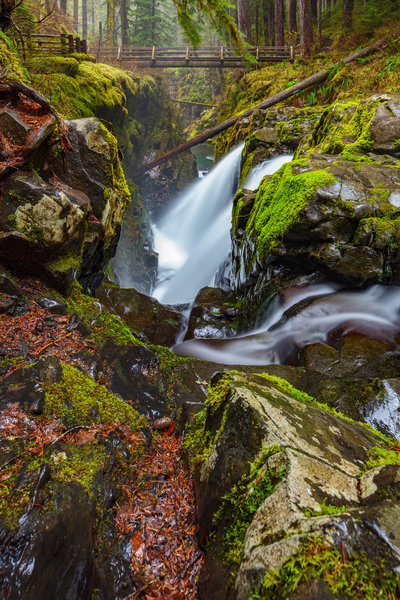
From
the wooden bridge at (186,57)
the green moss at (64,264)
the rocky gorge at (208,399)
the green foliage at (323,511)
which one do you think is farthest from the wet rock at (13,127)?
the wooden bridge at (186,57)

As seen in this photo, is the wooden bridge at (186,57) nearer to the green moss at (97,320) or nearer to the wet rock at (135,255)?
the wet rock at (135,255)

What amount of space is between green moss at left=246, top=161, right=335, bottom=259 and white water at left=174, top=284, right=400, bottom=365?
1437 mm

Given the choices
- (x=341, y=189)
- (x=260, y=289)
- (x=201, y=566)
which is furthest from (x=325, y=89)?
(x=201, y=566)

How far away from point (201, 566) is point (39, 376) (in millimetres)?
1708

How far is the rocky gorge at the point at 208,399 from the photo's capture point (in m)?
1.30

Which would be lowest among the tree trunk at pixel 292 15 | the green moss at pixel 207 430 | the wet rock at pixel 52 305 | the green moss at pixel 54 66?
the green moss at pixel 207 430

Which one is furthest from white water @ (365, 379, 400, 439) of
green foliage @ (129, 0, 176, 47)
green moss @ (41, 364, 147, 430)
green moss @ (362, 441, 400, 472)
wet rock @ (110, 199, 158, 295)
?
green foliage @ (129, 0, 176, 47)

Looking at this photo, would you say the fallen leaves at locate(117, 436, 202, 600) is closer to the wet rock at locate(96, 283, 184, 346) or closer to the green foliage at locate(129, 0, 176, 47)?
the wet rock at locate(96, 283, 184, 346)

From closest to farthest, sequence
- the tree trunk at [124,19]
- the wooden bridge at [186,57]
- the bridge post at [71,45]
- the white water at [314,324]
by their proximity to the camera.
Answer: the white water at [314,324]
the bridge post at [71,45]
the wooden bridge at [186,57]
the tree trunk at [124,19]

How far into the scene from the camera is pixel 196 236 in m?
16.7

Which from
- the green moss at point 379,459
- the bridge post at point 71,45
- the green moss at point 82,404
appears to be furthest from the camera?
the bridge post at point 71,45

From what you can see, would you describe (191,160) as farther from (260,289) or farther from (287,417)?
(287,417)

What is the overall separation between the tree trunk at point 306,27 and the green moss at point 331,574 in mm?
21628

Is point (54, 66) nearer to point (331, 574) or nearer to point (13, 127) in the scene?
point (13, 127)
